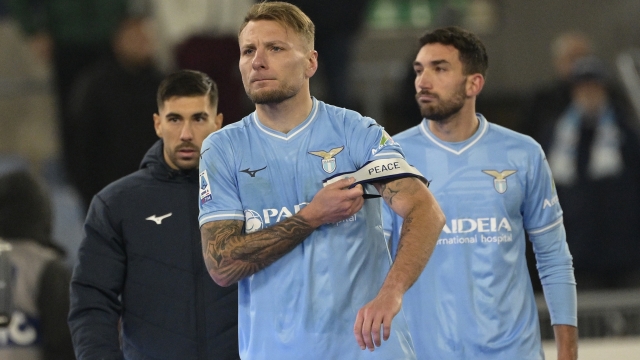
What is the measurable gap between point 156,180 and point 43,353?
1.49 m

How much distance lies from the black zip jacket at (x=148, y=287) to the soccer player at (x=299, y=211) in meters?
0.66

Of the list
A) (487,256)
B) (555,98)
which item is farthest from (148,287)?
(555,98)

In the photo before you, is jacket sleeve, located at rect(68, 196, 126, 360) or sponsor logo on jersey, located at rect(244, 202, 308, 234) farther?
jacket sleeve, located at rect(68, 196, 126, 360)

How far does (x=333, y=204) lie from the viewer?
3.20 metres

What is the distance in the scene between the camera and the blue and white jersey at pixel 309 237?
3271 millimetres

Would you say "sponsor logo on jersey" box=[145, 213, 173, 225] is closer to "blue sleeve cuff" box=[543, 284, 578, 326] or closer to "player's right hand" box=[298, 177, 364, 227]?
"player's right hand" box=[298, 177, 364, 227]

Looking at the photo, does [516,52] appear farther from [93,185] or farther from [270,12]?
[270,12]

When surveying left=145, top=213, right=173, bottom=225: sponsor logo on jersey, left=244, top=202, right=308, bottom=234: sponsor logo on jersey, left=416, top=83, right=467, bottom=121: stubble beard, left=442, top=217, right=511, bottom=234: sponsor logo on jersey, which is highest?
left=416, top=83, right=467, bottom=121: stubble beard

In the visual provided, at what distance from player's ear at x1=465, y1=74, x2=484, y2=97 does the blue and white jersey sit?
54.6 inches

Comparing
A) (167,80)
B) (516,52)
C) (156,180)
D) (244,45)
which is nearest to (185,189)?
(156,180)

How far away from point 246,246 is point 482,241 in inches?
57.6

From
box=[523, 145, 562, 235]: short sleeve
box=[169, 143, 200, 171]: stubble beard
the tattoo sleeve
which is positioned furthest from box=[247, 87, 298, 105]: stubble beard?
box=[523, 145, 562, 235]: short sleeve

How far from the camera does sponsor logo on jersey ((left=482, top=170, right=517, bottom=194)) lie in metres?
4.46

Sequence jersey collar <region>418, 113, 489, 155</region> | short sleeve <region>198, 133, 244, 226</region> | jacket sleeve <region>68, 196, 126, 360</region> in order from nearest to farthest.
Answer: short sleeve <region>198, 133, 244, 226</region> → jacket sleeve <region>68, 196, 126, 360</region> → jersey collar <region>418, 113, 489, 155</region>
